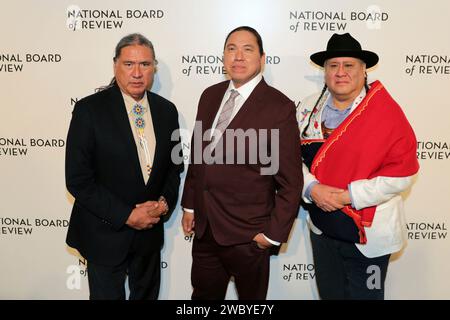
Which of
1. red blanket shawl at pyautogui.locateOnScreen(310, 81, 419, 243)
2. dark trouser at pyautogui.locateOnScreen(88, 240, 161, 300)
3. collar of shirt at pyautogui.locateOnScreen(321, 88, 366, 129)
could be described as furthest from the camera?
dark trouser at pyautogui.locateOnScreen(88, 240, 161, 300)

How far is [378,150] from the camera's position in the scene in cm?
196

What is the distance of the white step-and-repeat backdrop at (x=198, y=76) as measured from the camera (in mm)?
2555

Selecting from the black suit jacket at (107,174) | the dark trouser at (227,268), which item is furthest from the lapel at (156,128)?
the dark trouser at (227,268)

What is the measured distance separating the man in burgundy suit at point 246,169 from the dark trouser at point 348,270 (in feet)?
1.14

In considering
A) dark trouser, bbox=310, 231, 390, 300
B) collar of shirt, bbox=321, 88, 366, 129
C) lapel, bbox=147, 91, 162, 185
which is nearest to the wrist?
lapel, bbox=147, 91, 162, 185

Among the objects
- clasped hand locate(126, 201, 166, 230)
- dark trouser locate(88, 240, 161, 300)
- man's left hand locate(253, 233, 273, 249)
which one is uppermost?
clasped hand locate(126, 201, 166, 230)

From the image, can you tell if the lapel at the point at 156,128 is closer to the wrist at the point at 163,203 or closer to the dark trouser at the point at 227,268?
the wrist at the point at 163,203

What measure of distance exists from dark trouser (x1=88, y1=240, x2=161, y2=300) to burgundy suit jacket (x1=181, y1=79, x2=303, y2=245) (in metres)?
0.42

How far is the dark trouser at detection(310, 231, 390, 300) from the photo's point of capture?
6.95 ft

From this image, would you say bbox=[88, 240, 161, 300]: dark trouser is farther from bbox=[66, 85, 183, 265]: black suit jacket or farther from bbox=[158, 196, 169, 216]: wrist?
bbox=[158, 196, 169, 216]: wrist

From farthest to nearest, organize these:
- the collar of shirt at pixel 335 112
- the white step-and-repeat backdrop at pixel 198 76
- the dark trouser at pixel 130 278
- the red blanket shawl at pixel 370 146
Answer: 1. the white step-and-repeat backdrop at pixel 198 76
2. the dark trouser at pixel 130 278
3. the collar of shirt at pixel 335 112
4. the red blanket shawl at pixel 370 146

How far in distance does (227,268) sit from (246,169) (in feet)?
1.83
